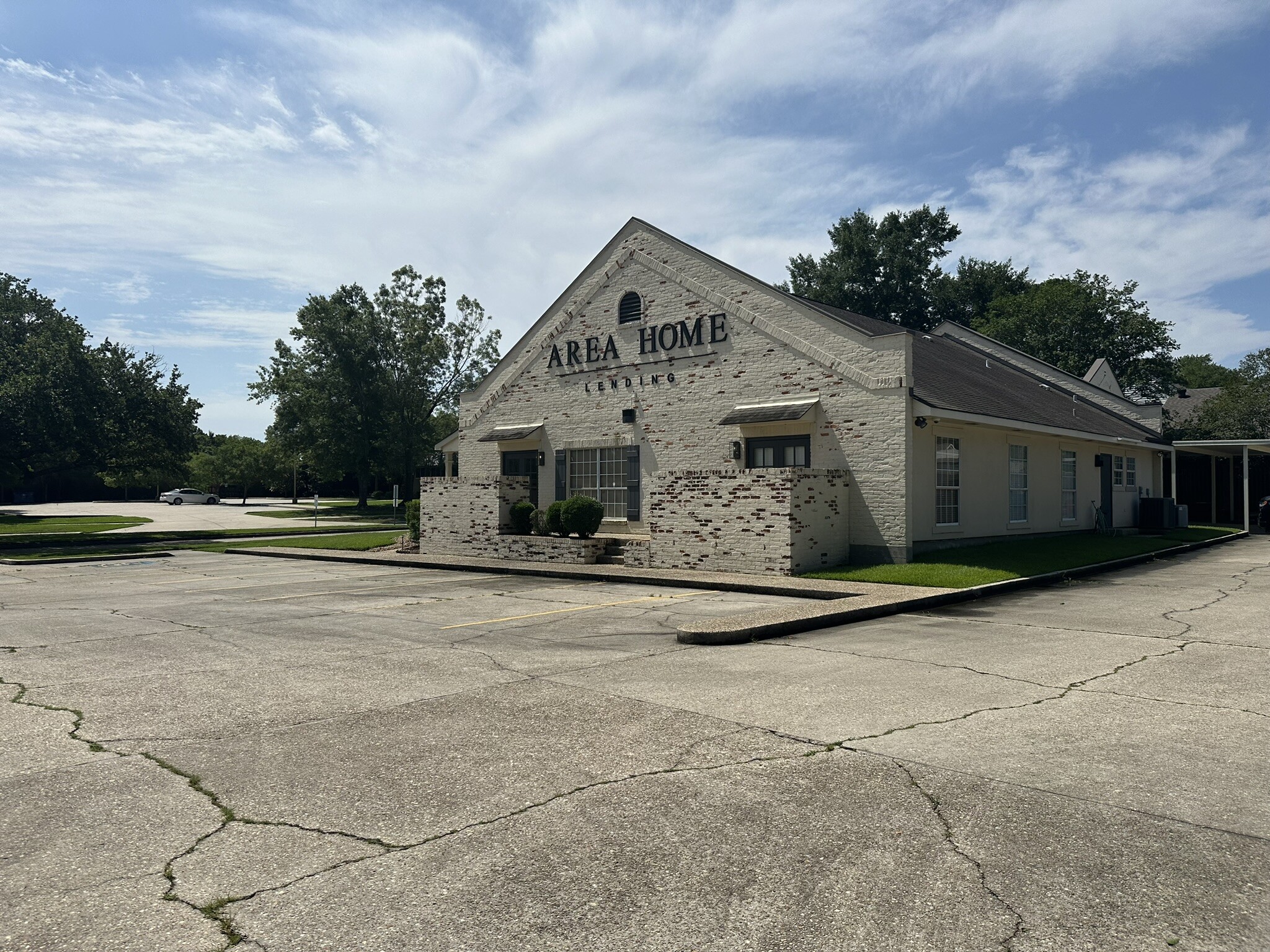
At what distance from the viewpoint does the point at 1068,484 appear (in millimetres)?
23719

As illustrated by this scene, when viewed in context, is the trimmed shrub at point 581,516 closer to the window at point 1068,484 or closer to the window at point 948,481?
the window at point 948,481

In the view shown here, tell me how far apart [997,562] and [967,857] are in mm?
13901

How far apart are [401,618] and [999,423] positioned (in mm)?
12960

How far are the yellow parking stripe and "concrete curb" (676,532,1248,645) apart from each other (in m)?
2.36

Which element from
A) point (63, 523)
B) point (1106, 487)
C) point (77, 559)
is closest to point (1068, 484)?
point (1106, 487)

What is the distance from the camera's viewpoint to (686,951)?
328 centimetres

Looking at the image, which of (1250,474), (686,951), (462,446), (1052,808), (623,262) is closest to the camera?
(686,951)

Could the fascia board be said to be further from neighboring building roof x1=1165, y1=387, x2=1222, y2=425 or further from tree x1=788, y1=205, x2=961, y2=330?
tree x1=788, y1=205, x2=961, y2=330

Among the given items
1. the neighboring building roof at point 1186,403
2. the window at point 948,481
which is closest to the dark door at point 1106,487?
the window at point 948,481

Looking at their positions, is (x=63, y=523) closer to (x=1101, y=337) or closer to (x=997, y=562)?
(x=997, y=562)

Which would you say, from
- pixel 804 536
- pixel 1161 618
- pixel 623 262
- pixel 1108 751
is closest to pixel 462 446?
pixel 623 262

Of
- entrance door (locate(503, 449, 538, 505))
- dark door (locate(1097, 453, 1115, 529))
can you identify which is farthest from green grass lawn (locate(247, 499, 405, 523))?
dark door (locate(1097, 453, 1115, 529))

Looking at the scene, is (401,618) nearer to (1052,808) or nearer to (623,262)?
(1052,808)

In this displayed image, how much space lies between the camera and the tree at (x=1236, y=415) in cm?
3669
